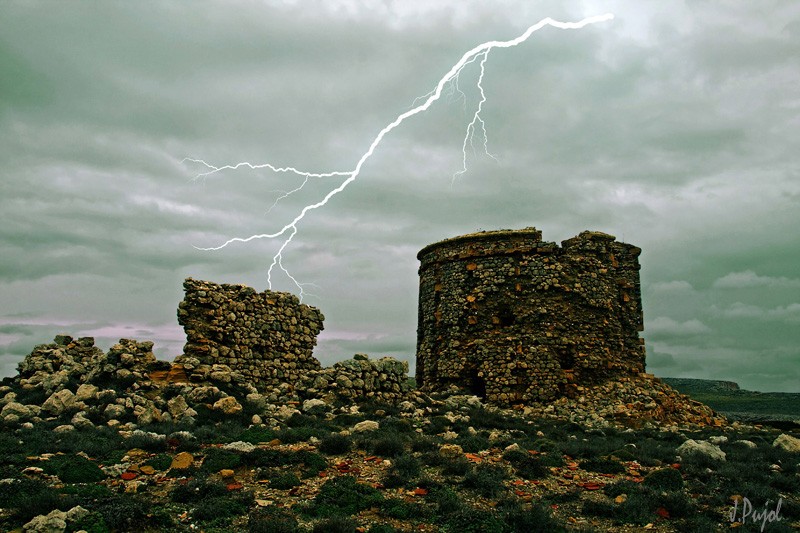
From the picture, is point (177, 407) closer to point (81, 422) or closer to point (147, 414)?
point (147, 414)

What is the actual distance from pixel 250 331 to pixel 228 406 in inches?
156

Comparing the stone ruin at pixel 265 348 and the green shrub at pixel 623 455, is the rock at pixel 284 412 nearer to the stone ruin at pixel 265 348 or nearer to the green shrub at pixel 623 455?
the stone ruin at pixel 265 348

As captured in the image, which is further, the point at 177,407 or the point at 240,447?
the point at 177,407

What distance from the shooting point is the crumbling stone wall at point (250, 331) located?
1595 cm

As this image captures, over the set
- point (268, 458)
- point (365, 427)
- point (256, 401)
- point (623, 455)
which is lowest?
point (623, 455)

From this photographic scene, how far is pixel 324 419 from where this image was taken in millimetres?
14086

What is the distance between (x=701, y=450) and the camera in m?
12.9

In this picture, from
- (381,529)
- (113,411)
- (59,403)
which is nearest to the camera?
(381,529)

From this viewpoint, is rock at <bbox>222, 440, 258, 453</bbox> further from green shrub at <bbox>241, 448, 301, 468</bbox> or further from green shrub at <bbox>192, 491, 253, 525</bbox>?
green shrub at <bbox>192, 491, 253, 525</bbox>

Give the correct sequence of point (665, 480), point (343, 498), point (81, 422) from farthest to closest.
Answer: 1. point (81, 422)
2. point (665, 480)
3. point (343, 498)

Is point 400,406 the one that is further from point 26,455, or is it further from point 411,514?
point 26,455

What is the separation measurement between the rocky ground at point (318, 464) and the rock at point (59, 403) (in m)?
0.03

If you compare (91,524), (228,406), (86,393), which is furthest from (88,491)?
(86,393)

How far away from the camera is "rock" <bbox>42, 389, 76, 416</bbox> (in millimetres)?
12602
